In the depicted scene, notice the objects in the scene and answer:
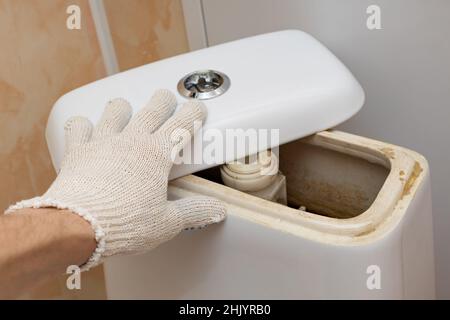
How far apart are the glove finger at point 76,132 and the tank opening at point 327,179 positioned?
124 mm

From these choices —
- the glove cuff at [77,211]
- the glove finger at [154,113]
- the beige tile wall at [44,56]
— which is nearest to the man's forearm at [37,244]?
the glove cuff at [77,211]

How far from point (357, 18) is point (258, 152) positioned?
18 centimetres

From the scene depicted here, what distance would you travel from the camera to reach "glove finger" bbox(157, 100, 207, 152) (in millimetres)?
548

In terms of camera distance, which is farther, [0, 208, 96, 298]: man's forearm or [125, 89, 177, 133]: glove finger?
[125, 89, 177, 133]: glove finger

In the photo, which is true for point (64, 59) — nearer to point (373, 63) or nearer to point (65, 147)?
point (65, 147)

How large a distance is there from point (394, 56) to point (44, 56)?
1.24ft

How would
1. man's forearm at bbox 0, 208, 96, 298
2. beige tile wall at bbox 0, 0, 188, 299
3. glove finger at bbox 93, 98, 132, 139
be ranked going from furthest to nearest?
1. beige tile wall at bbox 0, 0, 188, 299
2. glove finger at bbox 93, 98, 132, 139
3. man's forearm at bbox 0, 208, 96, 298

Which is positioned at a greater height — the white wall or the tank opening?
the white wall

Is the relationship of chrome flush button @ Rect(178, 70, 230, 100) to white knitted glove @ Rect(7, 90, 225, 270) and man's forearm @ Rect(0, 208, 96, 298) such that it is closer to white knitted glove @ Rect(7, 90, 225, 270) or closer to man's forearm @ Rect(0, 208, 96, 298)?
white knitted glove @ Rect(7, 90, 225, 270)

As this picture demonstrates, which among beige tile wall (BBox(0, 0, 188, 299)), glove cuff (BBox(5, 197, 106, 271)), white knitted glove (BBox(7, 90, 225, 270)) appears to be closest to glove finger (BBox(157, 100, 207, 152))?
white knitted glove (BBox(7, 90, 225, 270))

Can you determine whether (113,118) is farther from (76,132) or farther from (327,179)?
(327,179)

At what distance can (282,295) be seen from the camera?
1.85 feet

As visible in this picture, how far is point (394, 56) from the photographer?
63 centimetres

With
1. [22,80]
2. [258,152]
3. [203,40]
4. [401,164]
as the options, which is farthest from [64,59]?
[401,164]
